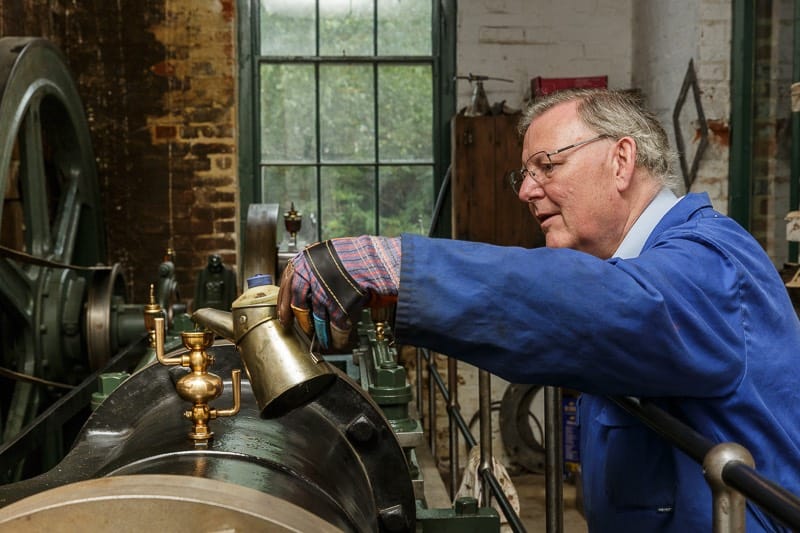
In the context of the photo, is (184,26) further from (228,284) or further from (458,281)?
(458,281)

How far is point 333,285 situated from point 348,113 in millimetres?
4238

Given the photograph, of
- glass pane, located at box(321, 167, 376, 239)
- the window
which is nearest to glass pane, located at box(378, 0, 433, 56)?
the window

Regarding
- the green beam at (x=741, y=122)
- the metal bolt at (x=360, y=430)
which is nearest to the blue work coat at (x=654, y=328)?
the metal bolt at (x=360, y=430)

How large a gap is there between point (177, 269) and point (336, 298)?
4182 mm

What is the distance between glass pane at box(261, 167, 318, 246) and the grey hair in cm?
380

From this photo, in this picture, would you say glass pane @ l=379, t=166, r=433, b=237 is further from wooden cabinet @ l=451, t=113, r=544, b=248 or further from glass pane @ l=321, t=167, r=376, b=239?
wooden cabinet @ l=451, t=113, r=544, b=248

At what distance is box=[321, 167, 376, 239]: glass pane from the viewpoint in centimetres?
527

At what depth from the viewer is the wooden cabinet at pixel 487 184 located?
4.90 m

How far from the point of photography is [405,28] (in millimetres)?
5219

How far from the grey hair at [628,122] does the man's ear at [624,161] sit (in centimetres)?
1

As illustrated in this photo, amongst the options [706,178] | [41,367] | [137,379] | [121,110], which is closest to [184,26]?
[121,110]

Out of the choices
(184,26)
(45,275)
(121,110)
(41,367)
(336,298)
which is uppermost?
(184,26)

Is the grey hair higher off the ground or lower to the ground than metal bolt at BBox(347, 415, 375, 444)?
higher

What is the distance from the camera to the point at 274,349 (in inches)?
44.1
